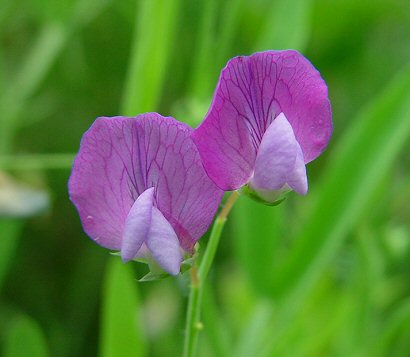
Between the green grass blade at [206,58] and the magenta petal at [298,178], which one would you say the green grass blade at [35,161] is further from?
the magenta petal at [298,178]

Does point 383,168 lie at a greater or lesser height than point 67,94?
lesser

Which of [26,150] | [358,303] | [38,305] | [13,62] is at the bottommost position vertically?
[358,303]

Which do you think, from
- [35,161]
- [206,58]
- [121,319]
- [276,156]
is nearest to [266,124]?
[276,156]

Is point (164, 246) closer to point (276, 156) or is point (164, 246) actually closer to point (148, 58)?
point (276, 156)

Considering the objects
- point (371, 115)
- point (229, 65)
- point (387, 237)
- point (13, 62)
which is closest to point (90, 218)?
point (229, 65)

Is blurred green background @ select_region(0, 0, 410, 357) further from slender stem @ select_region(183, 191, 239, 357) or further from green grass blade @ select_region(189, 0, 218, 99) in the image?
slender stem @ select_region(183, 191, 239, 357)

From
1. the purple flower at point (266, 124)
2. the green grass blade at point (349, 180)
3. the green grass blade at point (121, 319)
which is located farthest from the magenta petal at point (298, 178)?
the green grass blade at point (349, 180)

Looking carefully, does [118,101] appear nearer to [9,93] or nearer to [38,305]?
[9,93]
